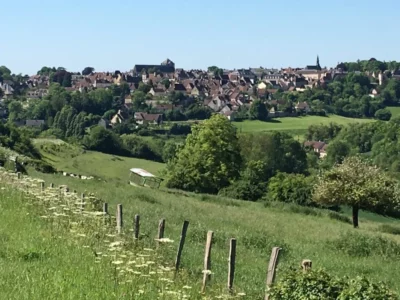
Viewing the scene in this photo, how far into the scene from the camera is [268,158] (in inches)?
3324

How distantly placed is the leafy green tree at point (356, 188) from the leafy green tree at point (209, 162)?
21.4 meters

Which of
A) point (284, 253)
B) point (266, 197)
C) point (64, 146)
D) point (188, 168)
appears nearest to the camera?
point (284, 253)

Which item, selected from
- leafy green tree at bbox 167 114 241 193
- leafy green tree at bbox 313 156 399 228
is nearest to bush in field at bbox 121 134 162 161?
leafy green tree at bbox 167 114 241 193

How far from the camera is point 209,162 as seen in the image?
56.3m

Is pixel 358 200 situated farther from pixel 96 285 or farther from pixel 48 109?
pixel 48 109

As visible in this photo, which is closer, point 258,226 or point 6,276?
point 6,276

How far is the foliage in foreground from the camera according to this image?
7969 millimetres

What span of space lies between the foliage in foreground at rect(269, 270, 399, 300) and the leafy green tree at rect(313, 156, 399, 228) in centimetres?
2565

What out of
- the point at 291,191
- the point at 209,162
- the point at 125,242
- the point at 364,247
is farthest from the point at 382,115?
the point at 125,242

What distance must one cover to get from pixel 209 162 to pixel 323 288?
157ft

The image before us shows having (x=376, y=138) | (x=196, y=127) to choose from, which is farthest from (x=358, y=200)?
(x=376, y=138)

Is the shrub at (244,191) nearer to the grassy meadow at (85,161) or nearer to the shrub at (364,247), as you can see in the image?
the grassy meadow at (85,161)

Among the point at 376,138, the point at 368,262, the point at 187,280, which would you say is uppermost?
Result: the point at 187,280

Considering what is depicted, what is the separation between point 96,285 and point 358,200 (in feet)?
86.6
